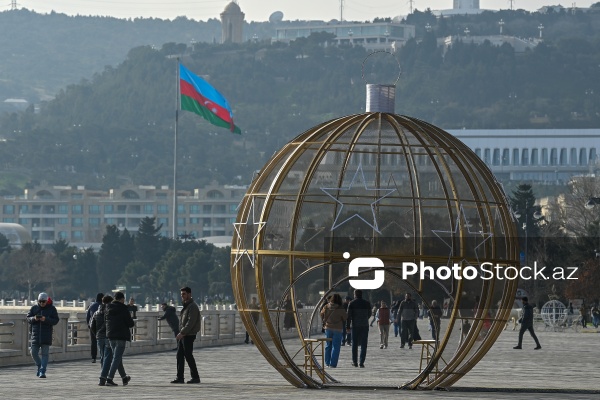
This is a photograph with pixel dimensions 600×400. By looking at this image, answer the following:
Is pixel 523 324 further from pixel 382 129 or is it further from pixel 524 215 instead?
pixel 524 215

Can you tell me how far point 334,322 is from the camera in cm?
2770

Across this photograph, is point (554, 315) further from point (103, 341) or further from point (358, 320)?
Result: point (103, 341)

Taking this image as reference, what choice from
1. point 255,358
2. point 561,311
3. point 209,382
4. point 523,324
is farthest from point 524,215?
point 209,382

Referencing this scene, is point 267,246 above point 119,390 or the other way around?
above

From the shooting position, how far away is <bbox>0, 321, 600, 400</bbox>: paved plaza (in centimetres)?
2372

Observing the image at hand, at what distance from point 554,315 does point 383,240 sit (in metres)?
37.7

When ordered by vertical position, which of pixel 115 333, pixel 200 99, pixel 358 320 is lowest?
pixel 115 333

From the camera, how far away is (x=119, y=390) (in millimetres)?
24625

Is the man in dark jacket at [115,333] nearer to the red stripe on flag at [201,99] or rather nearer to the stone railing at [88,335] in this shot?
the stone railing at [88,335]

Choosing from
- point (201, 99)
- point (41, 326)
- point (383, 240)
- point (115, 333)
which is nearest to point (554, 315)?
point (41, 326)

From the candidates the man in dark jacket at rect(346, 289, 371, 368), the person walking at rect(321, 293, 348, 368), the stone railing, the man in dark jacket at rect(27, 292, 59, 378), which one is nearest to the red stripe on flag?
the stone railing

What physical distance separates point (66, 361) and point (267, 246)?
10.4m

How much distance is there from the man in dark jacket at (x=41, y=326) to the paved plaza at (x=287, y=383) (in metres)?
0.31

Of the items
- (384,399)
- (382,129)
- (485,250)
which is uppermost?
(382,129)
